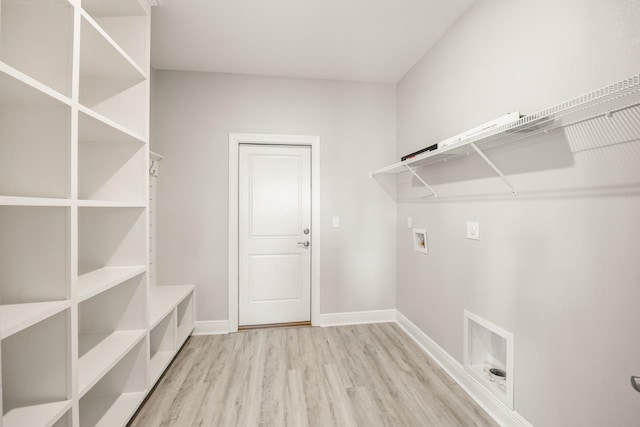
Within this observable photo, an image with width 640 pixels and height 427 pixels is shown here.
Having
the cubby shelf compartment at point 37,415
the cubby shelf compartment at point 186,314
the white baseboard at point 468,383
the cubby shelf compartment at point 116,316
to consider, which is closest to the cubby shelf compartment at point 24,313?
the cubby shelf compartment at point 37,415

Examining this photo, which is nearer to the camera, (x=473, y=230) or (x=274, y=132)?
(x=473, y=230)

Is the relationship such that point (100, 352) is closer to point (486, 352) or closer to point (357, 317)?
point (357, 317)

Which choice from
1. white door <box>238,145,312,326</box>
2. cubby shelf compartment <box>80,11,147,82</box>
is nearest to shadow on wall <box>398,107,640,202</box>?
white door <box>238,145,312,326</box>

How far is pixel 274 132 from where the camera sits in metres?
2.98

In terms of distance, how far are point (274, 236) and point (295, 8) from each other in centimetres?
204

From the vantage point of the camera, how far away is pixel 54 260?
1133 mm

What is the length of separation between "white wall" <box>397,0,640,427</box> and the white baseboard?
9cm

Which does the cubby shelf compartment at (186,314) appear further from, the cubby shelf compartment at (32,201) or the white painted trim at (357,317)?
the cubby shelf compartment at (32,201)

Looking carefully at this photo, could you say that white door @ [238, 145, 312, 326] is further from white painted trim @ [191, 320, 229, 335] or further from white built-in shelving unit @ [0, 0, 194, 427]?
white built-in shelving unit @ [0, 0, 194, 427]

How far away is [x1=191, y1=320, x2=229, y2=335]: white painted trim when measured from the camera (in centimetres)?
287

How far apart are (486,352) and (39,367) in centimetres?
250

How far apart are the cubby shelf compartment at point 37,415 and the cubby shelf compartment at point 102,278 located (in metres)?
0.41

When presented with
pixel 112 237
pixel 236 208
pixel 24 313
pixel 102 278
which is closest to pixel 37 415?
pixel 24 313

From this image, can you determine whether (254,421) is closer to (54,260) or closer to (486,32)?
(54,260)
